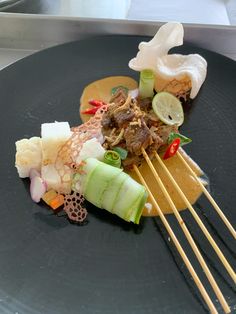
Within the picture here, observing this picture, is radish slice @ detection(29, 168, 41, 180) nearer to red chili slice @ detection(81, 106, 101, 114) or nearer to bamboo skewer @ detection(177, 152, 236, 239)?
red chili slice @ detection(81, 106, 101, 114)

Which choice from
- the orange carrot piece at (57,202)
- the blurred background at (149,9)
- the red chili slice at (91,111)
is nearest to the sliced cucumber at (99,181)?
the orange carrot piece at (57,202)

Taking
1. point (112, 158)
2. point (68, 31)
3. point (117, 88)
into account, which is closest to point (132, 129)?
point (112, 158)

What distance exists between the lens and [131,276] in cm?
149

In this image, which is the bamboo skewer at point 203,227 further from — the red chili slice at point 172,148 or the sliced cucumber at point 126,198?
the sliced cucumber at point 126,198

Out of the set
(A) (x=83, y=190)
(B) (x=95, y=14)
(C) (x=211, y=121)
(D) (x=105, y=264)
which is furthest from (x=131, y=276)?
(B) (x=95, y=14)

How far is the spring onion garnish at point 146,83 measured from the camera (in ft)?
6.66

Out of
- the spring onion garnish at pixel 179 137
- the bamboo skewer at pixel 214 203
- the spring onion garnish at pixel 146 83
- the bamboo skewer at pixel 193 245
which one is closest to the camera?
the bamboo skewer at pixel 193 245

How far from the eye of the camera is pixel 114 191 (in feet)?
5.34

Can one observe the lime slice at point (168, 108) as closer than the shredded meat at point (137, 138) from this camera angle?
No

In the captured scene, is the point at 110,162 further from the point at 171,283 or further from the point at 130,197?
the point at 171,283

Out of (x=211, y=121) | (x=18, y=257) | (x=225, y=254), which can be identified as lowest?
(x=18, y=257)

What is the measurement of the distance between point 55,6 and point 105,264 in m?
2.06

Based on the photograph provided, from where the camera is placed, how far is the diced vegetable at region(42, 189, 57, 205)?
169 centimetres

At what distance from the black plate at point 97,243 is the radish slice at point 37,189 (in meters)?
0.03
